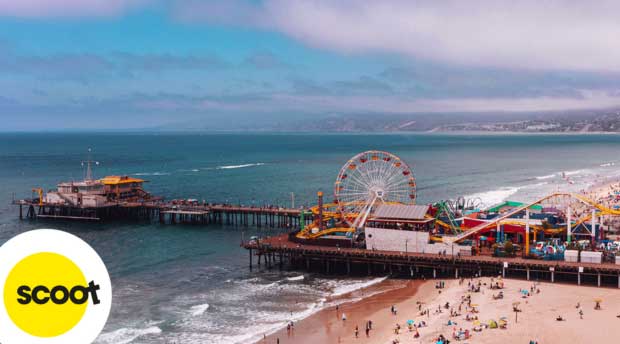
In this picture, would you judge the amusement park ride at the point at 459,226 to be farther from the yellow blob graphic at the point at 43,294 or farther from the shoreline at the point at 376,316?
the yellow blob graphic at the point at 43,294

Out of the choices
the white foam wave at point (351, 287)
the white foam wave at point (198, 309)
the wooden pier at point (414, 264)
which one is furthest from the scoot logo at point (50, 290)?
the wooden pier at point (414, 264)

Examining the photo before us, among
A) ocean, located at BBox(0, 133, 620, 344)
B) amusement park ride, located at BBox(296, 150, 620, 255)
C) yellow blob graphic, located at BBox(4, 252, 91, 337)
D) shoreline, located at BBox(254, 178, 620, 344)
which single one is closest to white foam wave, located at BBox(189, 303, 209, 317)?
ocean, located at BBox(0, 133, 620, 344)

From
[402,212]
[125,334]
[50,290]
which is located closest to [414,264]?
[402,212]

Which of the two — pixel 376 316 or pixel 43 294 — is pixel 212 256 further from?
pixel 43 294

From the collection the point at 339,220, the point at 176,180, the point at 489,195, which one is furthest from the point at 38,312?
the point at 176,180

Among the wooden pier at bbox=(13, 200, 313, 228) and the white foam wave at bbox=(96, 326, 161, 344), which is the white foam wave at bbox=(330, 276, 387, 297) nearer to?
the white foam wave at bbox=(96, 326, 161, 344)

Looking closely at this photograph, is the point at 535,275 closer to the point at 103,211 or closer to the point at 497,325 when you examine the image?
the point at 497,325
